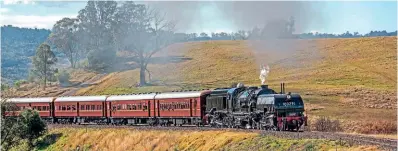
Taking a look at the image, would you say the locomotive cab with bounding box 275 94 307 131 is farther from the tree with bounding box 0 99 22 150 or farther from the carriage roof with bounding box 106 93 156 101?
the tree with bounding box 0 99 22 150

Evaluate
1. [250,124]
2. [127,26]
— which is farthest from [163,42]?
[250,124]

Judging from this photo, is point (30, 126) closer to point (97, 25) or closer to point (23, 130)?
point (23, 130)

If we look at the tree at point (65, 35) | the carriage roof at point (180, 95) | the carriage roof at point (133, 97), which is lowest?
the carriage roof at point (133, 97)

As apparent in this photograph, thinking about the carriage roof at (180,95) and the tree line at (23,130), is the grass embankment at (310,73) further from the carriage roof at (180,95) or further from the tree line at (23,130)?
the tree line at (23,130)

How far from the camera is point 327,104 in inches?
2505

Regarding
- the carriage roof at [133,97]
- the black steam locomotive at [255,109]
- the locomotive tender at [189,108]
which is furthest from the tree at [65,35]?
the black steam locomotive at [255,109]

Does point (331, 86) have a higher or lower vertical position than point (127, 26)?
lower

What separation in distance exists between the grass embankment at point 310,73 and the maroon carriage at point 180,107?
10.4 metres

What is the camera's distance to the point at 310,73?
9288 centimetres

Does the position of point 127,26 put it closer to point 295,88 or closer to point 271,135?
point 295,88

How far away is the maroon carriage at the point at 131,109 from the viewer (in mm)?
54812

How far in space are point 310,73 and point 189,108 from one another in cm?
4702

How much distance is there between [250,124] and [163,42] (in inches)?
2787

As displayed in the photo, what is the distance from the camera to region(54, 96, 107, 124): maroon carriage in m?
61.8
